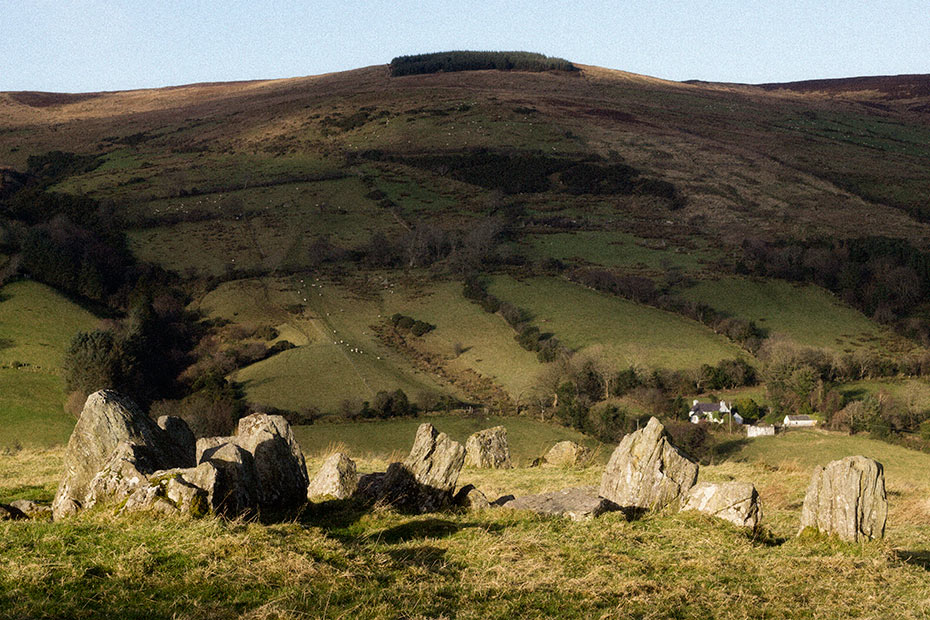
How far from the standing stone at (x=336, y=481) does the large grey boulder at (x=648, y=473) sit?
5.41 m

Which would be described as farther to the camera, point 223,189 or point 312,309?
point 223,189

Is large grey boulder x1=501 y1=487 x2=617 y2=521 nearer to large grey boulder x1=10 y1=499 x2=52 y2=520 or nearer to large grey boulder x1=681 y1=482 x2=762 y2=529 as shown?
large grey boulder x1=681 y1=482 x2=762 y2=529

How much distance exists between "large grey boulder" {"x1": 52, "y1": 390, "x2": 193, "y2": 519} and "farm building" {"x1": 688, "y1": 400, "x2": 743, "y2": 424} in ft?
140

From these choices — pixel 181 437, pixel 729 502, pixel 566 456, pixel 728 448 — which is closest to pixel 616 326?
pixel 728 448

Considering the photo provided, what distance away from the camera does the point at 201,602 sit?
9.51 m

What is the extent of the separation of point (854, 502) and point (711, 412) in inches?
1557

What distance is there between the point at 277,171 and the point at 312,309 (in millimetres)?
53964

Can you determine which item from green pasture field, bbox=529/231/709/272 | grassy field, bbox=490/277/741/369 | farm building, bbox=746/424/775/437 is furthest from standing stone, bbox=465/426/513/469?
green pasture field, bbox=529/231/709/272

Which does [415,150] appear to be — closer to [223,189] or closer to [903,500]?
[223,189]

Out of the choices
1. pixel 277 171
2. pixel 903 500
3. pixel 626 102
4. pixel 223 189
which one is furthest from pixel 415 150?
pixel 903 500

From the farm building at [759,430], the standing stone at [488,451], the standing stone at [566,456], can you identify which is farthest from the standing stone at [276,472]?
the farm building at [759,430]

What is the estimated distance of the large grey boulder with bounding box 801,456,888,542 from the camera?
48.8 feet

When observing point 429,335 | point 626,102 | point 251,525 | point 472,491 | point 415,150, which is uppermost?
point 626,102

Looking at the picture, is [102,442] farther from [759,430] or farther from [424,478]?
[759,430]
